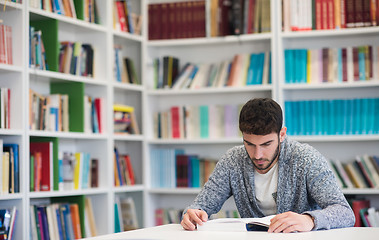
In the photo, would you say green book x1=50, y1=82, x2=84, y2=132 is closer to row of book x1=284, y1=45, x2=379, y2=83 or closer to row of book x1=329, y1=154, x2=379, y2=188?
row of book x1=284, y1=45, x2=379, y2=83

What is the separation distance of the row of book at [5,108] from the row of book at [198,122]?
1496mm

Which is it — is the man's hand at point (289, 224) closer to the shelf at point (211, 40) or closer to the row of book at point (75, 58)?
the row of book at point (75, 58)

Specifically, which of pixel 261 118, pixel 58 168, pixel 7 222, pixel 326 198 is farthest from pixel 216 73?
pixel 326 198

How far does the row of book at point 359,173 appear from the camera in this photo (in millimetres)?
4324

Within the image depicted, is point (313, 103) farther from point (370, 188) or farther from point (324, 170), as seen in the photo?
point (324, 170)

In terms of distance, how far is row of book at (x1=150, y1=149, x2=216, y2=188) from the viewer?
471 cm

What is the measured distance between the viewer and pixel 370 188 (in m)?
4.30

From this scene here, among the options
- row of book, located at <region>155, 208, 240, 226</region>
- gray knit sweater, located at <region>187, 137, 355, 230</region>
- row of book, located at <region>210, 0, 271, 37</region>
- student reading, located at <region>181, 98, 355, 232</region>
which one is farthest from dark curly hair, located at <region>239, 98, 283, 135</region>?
row of book, located at <region>155, 208, 240, 226</region>

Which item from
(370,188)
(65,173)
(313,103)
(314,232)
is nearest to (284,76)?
(313,103)

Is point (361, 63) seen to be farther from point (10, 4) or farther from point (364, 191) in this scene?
point (10, 4)

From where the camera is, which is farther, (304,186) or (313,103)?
(313,103)

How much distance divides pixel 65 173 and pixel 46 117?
43cm

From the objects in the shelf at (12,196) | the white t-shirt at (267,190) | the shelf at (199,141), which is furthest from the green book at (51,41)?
the white t-shirt at (267,190)

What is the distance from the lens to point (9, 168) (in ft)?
11.6
